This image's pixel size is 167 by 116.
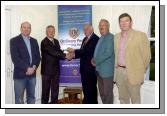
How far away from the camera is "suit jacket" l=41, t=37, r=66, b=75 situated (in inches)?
167

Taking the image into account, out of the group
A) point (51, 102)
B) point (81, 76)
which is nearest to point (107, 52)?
point (81, 76)

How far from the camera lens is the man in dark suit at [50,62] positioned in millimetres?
4258

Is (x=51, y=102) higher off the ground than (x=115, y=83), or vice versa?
(x=115, y=83)

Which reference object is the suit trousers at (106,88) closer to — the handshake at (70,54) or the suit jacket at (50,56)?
the handshake at (70,54)

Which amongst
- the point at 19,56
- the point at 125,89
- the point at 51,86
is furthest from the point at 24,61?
the point at 125,89

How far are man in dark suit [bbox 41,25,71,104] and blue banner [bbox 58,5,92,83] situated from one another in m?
0.11

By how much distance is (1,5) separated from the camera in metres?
3.81

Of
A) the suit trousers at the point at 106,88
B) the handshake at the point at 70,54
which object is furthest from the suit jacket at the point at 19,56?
the suit trousers at the point at 106,88

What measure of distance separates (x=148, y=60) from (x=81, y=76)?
1162mm

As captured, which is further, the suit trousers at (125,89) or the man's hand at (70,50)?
the man's hand at (70,50)

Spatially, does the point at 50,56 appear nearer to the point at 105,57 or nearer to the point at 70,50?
the point at 70,50

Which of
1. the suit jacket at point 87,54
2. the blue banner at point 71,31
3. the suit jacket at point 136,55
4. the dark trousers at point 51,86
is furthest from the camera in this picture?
the dark trousers at point 51,86

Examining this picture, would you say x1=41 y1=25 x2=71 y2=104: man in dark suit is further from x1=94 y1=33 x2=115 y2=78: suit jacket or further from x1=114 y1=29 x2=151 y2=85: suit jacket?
x1=114 y1=29 x2=151 y2=85: suit jacket

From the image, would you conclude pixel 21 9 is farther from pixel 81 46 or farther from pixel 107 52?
pixel 107 52
